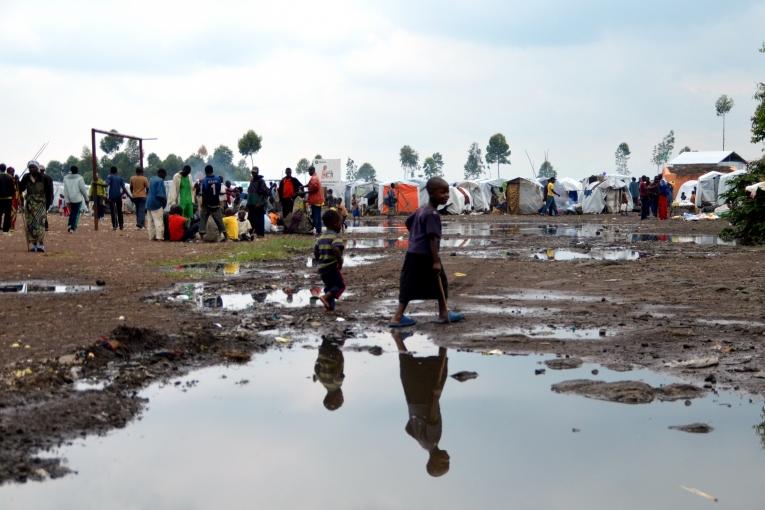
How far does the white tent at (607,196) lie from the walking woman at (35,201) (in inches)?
1402

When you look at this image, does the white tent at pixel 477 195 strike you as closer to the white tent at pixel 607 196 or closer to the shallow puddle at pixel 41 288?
the white tent at pixel 607 196

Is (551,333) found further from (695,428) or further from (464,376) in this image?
(695,428)

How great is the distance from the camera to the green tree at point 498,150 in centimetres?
10850

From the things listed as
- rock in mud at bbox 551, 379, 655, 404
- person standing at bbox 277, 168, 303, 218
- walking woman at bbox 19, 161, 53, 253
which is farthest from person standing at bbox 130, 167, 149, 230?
rock in mud at bbox 551, 379, 655, 404

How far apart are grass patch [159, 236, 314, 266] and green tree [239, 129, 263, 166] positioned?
205ft

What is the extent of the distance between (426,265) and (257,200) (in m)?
13.7

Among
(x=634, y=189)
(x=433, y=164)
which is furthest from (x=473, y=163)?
(x=634, y=189)

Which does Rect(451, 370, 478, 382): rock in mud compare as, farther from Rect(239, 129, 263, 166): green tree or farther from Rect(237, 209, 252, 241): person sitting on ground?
Rect(239, 129, 263, 166): green tree

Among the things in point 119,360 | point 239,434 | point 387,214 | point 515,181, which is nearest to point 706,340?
point 239,434

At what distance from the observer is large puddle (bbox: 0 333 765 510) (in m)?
3.90

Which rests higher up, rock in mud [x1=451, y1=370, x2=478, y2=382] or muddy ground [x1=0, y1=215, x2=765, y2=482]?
muddy ground [x1=0, y1=215, x2=765, y2=482]

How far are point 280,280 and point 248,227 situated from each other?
855 centimetres

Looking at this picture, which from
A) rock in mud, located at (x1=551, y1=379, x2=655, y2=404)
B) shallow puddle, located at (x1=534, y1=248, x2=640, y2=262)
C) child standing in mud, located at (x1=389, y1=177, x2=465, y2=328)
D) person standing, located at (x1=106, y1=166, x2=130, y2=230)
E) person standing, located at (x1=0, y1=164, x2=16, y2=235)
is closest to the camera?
rock in mud, located at (x1=551, y1=379, x2=655, y2=404)

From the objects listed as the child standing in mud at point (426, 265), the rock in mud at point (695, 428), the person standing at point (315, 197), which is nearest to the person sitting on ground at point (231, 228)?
the person standing at point (315, 197)
